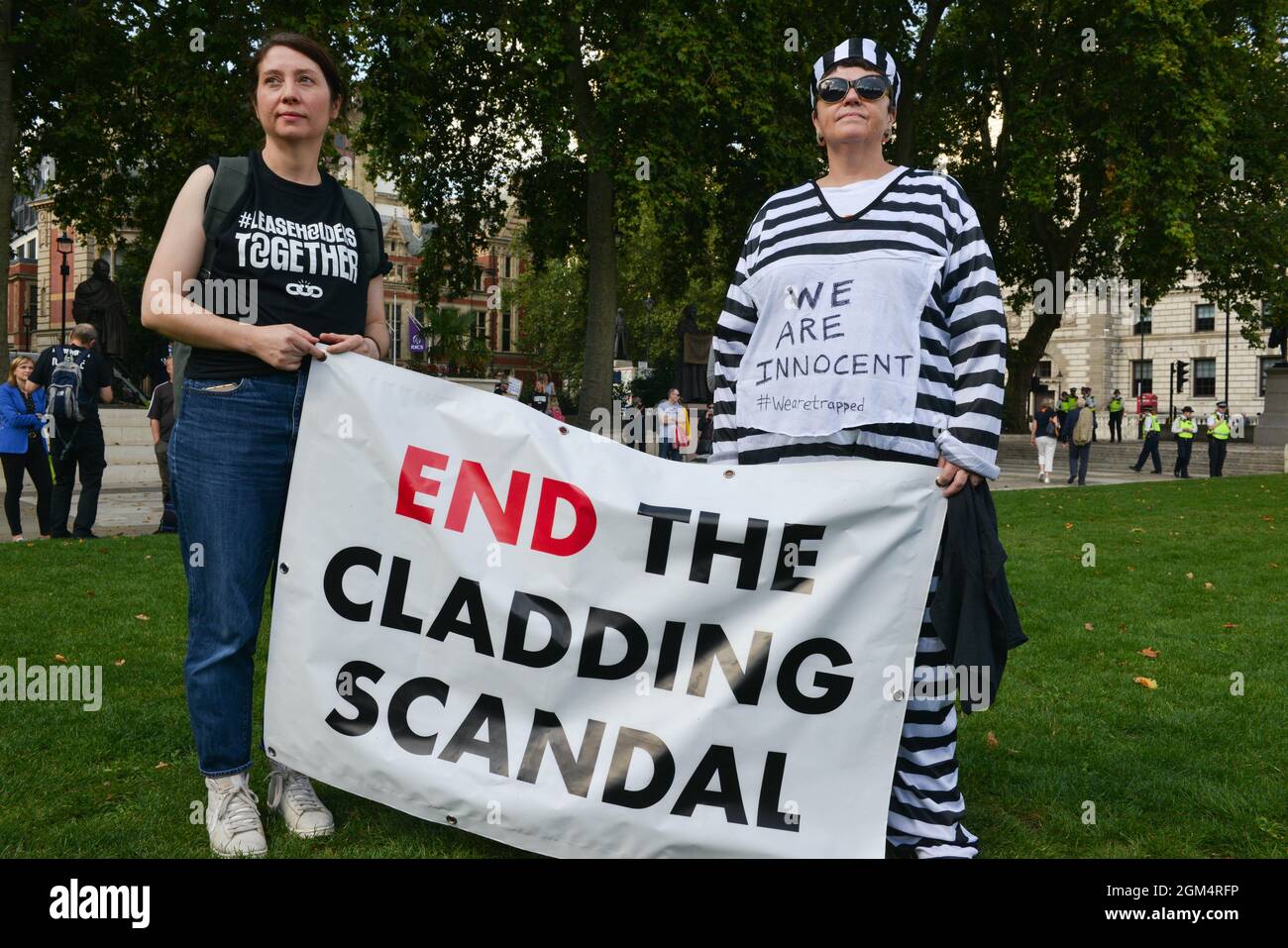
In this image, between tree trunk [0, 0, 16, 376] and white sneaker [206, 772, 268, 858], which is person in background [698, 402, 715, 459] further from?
white sneaker [206, 772, 268, 858]

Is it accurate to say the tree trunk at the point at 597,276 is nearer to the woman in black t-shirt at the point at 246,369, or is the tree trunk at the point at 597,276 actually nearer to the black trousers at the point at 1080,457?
the black trousers at the point at 1080,457

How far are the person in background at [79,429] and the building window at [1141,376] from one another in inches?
2563

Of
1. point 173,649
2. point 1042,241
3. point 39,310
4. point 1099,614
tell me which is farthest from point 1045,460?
point 39,310

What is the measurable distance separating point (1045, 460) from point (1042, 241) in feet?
44.1

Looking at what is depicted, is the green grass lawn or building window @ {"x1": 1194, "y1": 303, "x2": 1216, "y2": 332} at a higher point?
building window @ {"x1": 1194, "y1": 303, "x2": 1216, "y2": 332}

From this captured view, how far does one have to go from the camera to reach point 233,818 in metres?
3.27

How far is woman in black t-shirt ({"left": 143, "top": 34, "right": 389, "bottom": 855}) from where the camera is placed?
124 inches

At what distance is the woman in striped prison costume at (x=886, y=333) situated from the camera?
9.49ft

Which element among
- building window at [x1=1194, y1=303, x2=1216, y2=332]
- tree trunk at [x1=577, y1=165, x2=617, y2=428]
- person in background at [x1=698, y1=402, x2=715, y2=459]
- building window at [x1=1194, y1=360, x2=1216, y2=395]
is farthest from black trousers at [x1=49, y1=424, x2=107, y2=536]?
building window at [x1=1194, y1=303, x2=1216, y2=332]

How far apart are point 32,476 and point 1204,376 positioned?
6557cm

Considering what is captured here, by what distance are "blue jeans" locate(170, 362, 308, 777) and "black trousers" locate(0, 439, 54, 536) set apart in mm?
8806

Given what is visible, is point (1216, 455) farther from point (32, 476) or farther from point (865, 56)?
point (865, 56)

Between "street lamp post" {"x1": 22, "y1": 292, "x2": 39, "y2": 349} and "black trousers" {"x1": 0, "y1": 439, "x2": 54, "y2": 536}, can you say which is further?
"street lamp post" {"x1": 22, "y1": 292, "x2": 39, "y2": 349}

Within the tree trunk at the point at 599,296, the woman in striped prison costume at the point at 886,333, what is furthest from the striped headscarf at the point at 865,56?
the tree trunk at the point at 599,296
